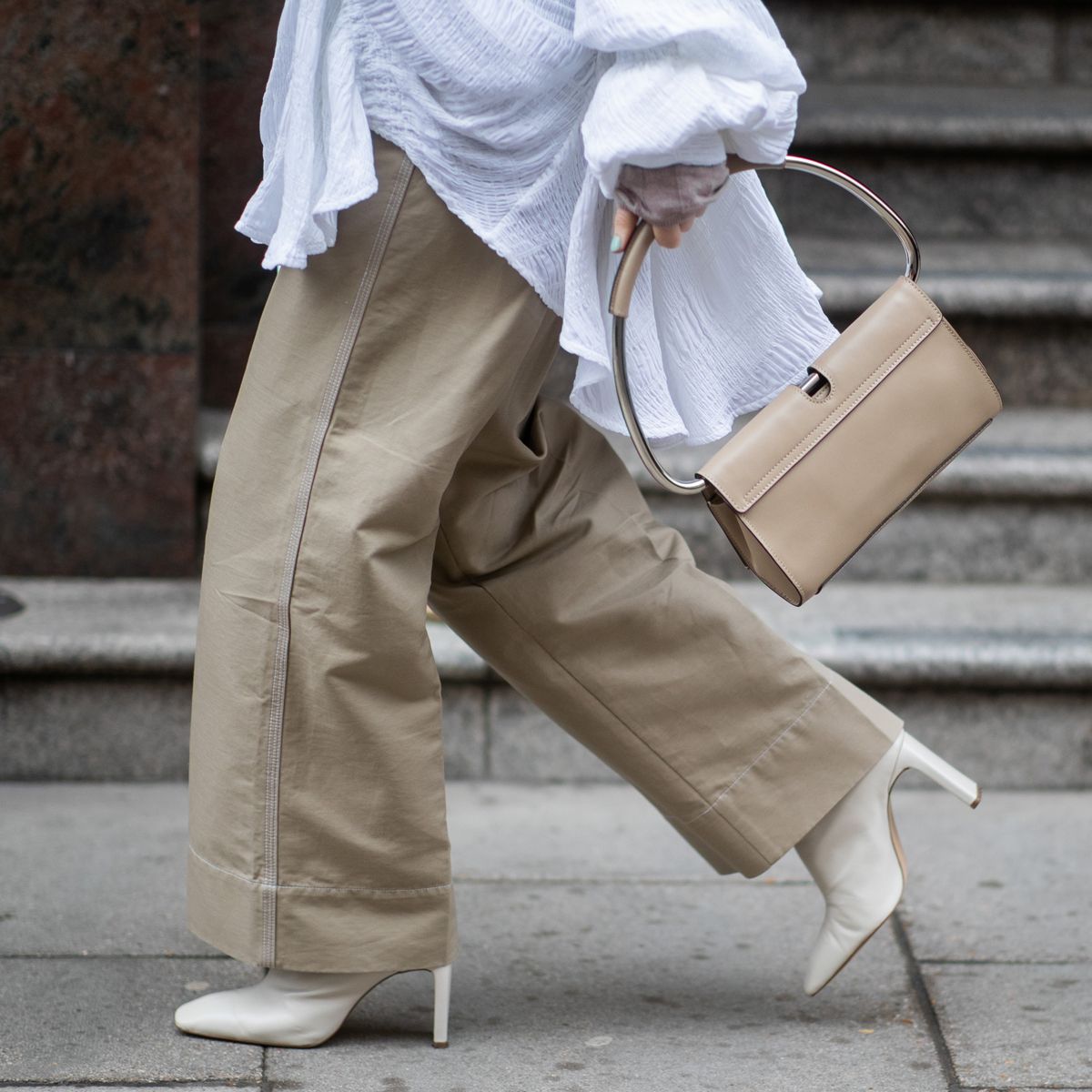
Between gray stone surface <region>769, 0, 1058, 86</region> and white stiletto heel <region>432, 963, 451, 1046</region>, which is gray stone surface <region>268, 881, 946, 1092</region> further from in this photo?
gray stone surface <region>769, 0, 1058, 86</region>

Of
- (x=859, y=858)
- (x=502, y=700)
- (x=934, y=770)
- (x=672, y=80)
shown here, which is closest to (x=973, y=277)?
(x=502, y=700)

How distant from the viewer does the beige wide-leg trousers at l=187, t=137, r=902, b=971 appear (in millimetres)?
1746

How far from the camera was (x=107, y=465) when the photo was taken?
309cm

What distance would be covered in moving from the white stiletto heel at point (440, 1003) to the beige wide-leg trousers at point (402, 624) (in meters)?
0.03

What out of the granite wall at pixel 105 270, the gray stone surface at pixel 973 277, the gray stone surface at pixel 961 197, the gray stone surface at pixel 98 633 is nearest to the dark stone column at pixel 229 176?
the granite wall at pixel 105 270

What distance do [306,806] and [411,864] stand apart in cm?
13

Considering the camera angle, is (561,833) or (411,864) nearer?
(411,864)

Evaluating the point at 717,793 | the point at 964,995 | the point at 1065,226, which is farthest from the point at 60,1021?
the point at 1065,226

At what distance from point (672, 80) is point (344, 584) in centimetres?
60

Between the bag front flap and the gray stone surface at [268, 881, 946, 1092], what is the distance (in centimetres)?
64

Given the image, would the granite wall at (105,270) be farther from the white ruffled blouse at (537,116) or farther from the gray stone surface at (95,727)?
the white ruffled blouse at (537,116)

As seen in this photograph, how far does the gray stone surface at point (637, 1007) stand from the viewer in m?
1.85

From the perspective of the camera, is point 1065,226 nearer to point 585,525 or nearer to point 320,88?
point 585,525

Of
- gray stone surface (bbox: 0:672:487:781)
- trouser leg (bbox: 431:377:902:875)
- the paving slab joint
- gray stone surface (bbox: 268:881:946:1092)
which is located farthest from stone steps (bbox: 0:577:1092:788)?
trouser leg (bbox: 431:377:902:875)
